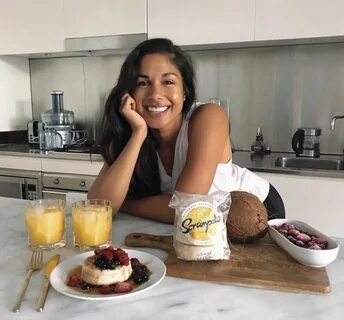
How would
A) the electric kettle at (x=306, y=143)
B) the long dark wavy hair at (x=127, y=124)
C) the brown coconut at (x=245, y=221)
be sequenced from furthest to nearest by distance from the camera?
the electric kettle at (x=306, y=143), the long dark wavy hair at (x=127, y=124), the brown coconut at (x=245, y=221)

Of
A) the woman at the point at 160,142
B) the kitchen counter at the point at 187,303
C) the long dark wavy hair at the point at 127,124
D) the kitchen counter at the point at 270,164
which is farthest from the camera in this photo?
the kitchen counter at the point at 270,164

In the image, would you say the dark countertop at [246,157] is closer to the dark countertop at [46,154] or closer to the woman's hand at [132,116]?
the dark countertop at [46,154]

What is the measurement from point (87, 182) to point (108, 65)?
1.00 meters

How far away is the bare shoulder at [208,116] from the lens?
1212mm

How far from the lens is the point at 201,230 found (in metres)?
0.74

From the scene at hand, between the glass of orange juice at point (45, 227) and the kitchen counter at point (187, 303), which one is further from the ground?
the glass of orange juice at point (45, 227)

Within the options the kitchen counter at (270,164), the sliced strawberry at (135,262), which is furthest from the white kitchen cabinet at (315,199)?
the sliced strawberry at (135,262)

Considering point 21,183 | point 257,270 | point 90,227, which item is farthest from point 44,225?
point 21,183

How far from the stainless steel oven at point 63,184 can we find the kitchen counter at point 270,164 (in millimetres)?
937

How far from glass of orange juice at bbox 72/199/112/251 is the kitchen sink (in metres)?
1.50

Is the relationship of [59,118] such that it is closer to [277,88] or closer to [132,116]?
[277,88]

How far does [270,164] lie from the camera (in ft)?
6.84

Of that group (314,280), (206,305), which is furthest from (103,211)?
(314,280)

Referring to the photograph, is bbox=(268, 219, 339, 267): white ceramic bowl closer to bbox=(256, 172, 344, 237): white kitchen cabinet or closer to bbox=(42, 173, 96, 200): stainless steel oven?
bbox=(256, 172, 344, 237): white kitchen cabinet
